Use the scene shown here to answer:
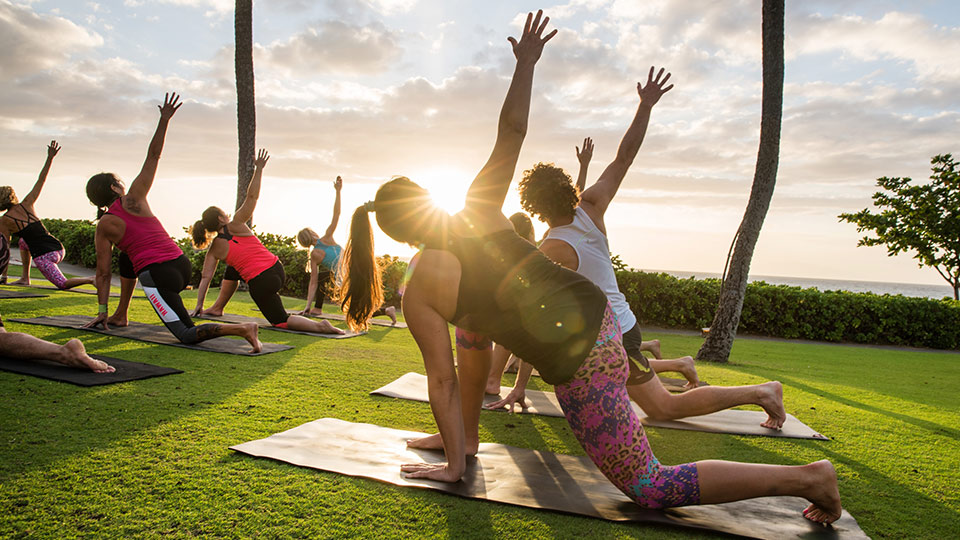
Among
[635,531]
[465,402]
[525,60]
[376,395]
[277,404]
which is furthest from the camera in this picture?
[376,395]

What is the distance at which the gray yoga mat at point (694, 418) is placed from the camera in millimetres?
4156

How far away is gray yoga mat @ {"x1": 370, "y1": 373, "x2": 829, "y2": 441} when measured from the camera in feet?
13.6

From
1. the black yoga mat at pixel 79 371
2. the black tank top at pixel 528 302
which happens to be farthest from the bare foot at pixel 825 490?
the black yoga mat at pixel 79 371

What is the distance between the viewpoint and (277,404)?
4.00 m

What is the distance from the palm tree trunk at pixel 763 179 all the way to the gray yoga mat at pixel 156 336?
6522 mm

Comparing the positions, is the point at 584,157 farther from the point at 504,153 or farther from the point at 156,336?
the point at 156,336

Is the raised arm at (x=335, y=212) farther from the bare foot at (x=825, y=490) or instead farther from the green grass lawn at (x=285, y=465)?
the bare foot at (x=825, y=490)

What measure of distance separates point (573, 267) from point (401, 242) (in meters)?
1.35

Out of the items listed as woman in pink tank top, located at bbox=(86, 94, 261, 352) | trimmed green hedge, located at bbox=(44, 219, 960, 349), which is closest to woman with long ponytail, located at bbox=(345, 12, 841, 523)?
woman in pink tank top, located at bbox=(86, 94, 261, 352)

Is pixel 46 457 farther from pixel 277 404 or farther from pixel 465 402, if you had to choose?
pixel 465 402

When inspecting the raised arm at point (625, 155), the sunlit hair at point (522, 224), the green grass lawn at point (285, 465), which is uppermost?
the raised arm at point (625, 155)

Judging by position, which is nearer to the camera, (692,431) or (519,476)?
(519,476)

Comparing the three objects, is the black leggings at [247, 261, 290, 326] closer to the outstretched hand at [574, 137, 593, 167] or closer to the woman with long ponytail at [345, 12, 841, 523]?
the outstretched hand at [574, 137, 593, 167]

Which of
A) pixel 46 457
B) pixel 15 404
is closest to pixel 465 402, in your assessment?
pixel 46 457
